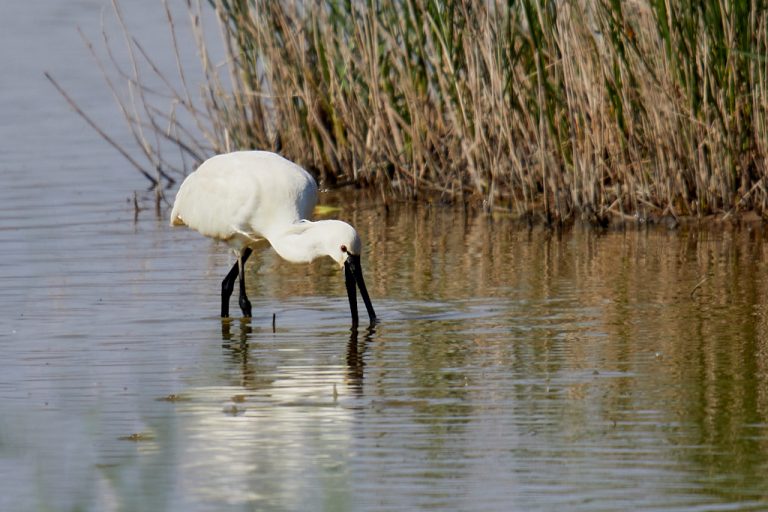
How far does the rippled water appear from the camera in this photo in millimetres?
5246

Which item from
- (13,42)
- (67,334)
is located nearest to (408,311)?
(67,334)

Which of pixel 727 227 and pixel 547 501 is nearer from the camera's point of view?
pixel 547 501

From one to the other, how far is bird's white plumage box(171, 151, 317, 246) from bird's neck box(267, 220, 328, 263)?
0.20 feet

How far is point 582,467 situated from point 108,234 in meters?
6.63

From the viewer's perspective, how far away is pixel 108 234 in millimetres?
11414

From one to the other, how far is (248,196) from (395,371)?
2.11m

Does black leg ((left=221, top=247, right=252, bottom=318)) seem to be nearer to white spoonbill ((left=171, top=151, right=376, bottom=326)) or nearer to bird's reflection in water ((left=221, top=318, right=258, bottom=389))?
white spoonbill ((left=171, top=151, right=376, bottom=326))

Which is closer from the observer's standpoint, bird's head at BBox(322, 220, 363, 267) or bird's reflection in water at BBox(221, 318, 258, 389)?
bird's reflection in water at BBox(221, 318, 258, 389)

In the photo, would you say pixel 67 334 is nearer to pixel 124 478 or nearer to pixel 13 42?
pixel 124 478

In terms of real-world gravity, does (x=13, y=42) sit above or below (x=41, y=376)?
above

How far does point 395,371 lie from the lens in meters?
7.08

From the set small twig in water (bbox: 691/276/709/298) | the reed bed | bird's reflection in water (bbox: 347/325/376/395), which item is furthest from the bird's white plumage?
the reed bed

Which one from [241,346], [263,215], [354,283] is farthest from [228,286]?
[241,346]

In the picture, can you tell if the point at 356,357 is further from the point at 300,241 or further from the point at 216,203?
the point at 216,203
